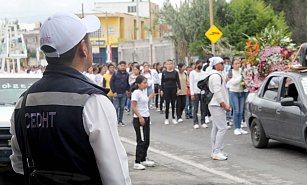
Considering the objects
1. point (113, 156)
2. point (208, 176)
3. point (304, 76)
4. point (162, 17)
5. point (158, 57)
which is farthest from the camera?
point (158, 57)

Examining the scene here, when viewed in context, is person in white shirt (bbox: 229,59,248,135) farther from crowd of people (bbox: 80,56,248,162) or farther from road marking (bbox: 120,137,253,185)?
road marking (bbox: 120,137,253,185)

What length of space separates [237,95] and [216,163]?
432 centimetres

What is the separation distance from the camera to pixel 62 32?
9.87ft

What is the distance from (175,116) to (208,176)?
9697mm

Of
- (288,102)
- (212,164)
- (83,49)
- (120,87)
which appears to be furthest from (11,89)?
(83,49)

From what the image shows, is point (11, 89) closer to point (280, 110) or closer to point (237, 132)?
point (280, 110)

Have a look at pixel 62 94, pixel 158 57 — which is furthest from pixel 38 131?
pixel 158 57

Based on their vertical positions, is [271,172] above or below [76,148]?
below

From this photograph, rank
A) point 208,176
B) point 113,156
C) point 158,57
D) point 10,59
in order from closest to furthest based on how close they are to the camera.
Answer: point 113,156 < point 208,176 < point 10,59 < point 158,57

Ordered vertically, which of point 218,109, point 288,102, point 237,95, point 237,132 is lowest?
point 237,132

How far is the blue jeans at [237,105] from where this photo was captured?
14422 mm

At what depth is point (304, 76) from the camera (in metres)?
10.7

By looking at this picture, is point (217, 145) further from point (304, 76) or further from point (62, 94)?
point (62, 94)

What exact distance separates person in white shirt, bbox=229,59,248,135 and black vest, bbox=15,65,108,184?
458 inches
